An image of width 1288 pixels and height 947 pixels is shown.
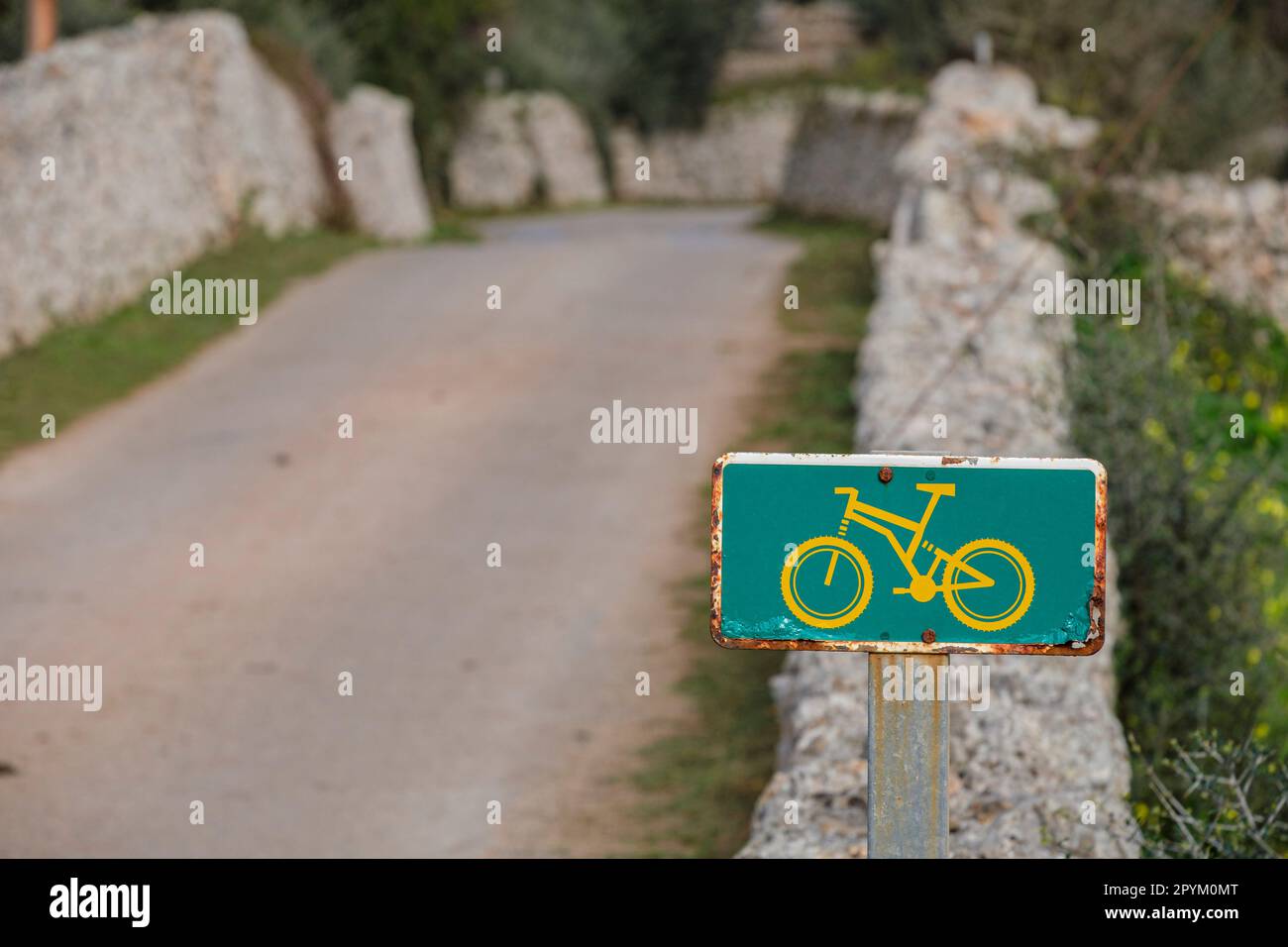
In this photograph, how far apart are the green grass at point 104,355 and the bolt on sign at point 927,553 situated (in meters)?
9.16

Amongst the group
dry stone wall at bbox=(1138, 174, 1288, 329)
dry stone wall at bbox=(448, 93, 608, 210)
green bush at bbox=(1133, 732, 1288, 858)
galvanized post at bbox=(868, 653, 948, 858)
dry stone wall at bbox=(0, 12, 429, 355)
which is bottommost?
green bush at bbox=(1133, 732, 1288, 858)

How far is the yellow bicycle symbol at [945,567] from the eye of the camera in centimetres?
250

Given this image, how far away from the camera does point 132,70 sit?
15219mm

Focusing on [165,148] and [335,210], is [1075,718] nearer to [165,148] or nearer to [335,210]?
[165,148]

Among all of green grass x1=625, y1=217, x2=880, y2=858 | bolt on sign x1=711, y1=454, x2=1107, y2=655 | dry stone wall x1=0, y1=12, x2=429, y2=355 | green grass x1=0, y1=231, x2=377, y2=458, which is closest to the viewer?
bolt on sign x1=711, y1=454, x2=1107, y2=655

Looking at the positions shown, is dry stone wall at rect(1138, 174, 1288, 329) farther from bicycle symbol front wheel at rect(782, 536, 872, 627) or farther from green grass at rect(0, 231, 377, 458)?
bicycle symbol front wheel at rect(782, 536, 872, 627)

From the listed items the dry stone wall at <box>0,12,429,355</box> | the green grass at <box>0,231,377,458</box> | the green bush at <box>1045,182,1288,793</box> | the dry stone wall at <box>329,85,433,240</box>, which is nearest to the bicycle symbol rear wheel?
the green bush at <box>1045,182,1288,793</box>

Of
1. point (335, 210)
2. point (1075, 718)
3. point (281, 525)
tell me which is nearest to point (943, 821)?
point (1075, 718)

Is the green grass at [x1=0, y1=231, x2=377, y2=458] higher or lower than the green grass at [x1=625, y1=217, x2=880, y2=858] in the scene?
higher

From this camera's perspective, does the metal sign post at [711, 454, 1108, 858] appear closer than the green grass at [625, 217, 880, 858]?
Yes

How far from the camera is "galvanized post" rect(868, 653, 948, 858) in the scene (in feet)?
8.34

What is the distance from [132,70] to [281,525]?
7.62 m

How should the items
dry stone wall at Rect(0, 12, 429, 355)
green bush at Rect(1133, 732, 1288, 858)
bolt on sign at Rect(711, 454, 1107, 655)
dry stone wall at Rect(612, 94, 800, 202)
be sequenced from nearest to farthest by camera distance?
bolt on sign at Rect(711, 454, 1107, 655), green bush at Rect(1133, 732, 1288, 858), dry stone wall at Rect(0, 12, 429, 355), dry stone wall at Rect(612, 94, 800, 202)

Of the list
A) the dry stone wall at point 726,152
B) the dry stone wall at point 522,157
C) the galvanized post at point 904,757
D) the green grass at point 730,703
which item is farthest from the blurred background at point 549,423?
the dry stone wall at point 726,152
